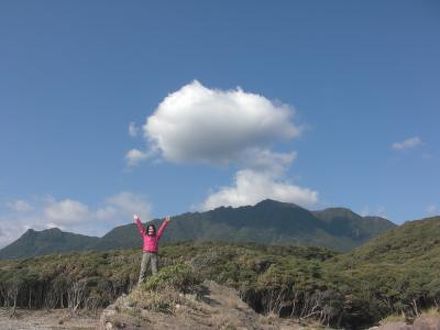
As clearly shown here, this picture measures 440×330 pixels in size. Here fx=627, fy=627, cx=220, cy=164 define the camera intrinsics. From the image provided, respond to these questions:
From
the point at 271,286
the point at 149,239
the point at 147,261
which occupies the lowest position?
the point at 147,261

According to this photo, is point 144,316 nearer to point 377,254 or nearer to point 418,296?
point 418,296

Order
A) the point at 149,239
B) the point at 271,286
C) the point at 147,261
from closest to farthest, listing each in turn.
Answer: the point at 149,239 → the point at 147,261 → the point at 271,286

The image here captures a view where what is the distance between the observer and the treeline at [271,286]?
43.7m

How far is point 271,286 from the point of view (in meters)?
44.1

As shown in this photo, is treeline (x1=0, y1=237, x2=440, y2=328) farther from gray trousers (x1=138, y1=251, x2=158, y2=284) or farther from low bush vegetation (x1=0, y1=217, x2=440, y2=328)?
gray trousers (x1=138, y1=251, x2=158, y2=284)

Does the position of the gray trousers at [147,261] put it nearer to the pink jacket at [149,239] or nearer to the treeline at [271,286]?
the pink jacket at [149,239]

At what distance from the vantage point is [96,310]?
41188 mm

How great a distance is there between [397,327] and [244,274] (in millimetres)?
35352

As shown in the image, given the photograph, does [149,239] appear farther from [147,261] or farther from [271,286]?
[271,286]

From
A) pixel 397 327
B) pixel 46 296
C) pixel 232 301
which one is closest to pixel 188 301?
pixel 232 301

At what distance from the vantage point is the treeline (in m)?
43.7

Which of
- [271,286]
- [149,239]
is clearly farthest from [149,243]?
[271,286]

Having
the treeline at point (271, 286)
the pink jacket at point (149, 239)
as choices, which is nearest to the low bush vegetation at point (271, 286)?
the treeline at point (271, 286)

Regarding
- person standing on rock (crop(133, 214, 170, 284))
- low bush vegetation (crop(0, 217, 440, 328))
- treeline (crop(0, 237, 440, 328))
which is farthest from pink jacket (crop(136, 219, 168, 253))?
treeline (crop(0, 237, 440, 328))
